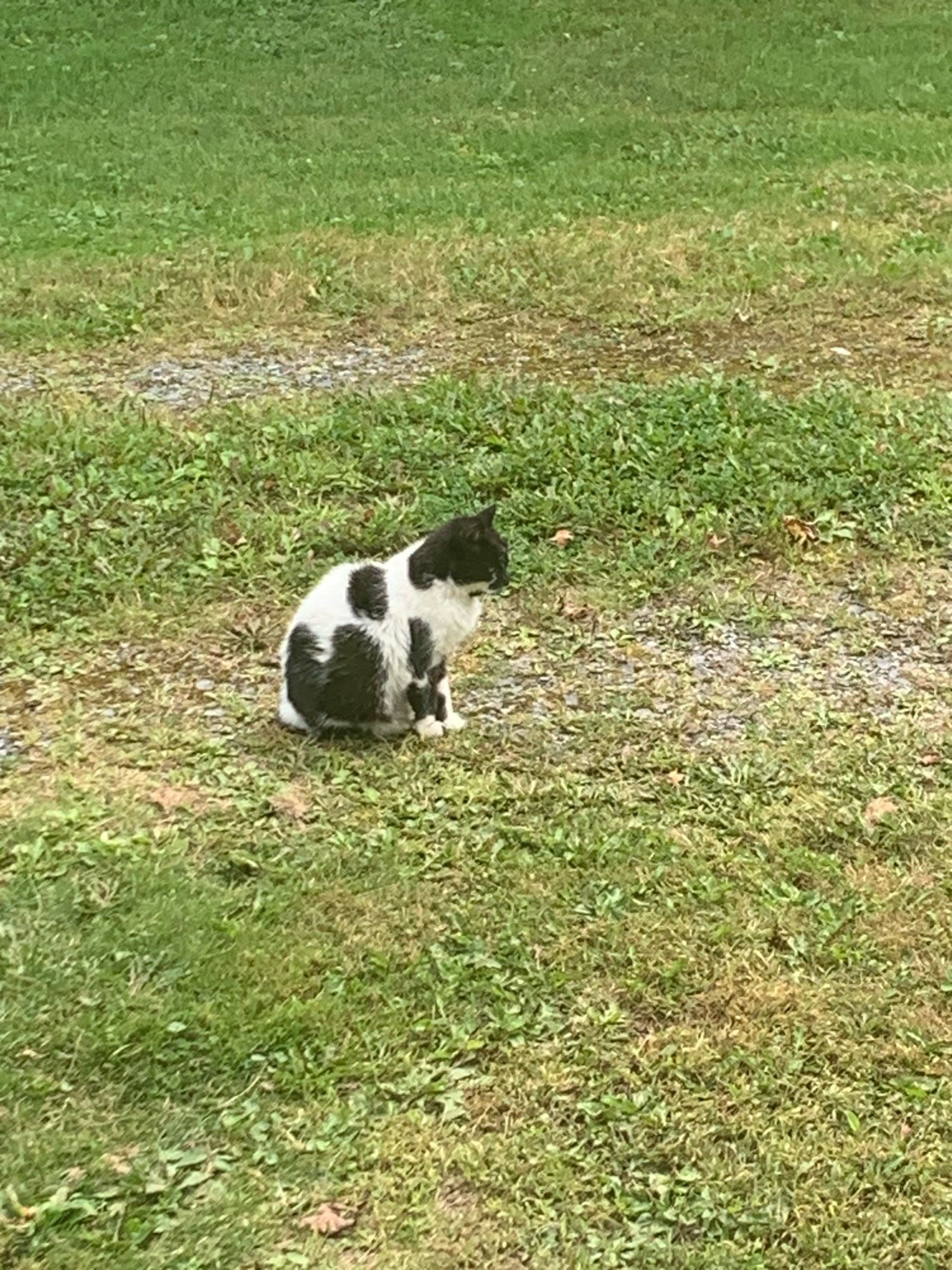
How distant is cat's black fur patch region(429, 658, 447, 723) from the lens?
14.9 feet

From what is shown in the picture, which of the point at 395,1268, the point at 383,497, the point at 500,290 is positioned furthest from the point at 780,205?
the point at 395,1268

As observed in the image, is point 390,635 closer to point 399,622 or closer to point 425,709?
point 399,622

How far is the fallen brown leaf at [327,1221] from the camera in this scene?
116 inches

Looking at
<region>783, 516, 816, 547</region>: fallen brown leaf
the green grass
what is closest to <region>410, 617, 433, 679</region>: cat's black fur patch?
the green grass

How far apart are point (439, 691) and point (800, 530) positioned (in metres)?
2.02

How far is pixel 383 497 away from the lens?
609 centimetres

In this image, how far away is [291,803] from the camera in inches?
168

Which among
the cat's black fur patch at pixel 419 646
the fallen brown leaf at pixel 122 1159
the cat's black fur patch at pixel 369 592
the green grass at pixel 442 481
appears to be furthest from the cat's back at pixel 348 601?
the fallen brown leaf at pixel 122 1159

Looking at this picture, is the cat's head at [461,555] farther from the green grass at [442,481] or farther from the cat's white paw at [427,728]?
the green grass at [442,481]

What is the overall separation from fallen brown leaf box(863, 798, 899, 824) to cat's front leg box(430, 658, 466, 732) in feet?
4.36

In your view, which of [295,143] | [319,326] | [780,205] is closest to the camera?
[319,326]

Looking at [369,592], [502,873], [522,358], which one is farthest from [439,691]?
[522,358]

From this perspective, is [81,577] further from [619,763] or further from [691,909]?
[691,909]

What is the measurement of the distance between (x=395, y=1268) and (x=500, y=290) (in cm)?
639
